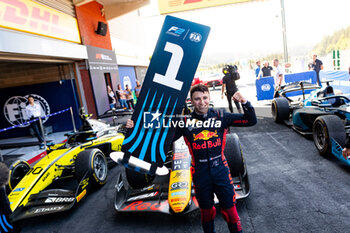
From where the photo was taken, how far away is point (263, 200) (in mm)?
2910

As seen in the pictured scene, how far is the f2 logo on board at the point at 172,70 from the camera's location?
222 centimetres

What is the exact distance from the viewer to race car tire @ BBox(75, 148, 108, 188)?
3.62 meters

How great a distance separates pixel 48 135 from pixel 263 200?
27.4 feet

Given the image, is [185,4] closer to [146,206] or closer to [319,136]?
[319,136]

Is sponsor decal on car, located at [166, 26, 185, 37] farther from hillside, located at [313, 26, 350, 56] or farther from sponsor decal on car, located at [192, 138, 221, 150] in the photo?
hillside, located at [313, 26, 350, 56]

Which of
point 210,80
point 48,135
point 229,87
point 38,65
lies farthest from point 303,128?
point 210,80

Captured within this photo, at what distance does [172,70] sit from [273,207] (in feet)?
6.50

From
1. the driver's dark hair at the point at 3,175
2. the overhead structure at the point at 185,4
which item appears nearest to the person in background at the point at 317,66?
the overhead structure at the point at 185,4

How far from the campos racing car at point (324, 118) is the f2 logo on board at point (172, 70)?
239cm

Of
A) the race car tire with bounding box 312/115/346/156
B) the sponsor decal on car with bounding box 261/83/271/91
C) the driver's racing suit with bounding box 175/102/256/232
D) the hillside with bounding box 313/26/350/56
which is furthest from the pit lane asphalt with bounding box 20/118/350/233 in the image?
the hillside with bounding box 313/26/350/56

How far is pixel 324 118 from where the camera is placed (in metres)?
3.84

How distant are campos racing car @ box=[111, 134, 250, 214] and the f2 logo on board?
1.23 m

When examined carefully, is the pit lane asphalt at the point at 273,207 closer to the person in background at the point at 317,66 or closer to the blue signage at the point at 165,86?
the blue signage at the point at 165,86

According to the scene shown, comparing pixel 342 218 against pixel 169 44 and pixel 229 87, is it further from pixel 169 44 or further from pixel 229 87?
pixel 229 87
